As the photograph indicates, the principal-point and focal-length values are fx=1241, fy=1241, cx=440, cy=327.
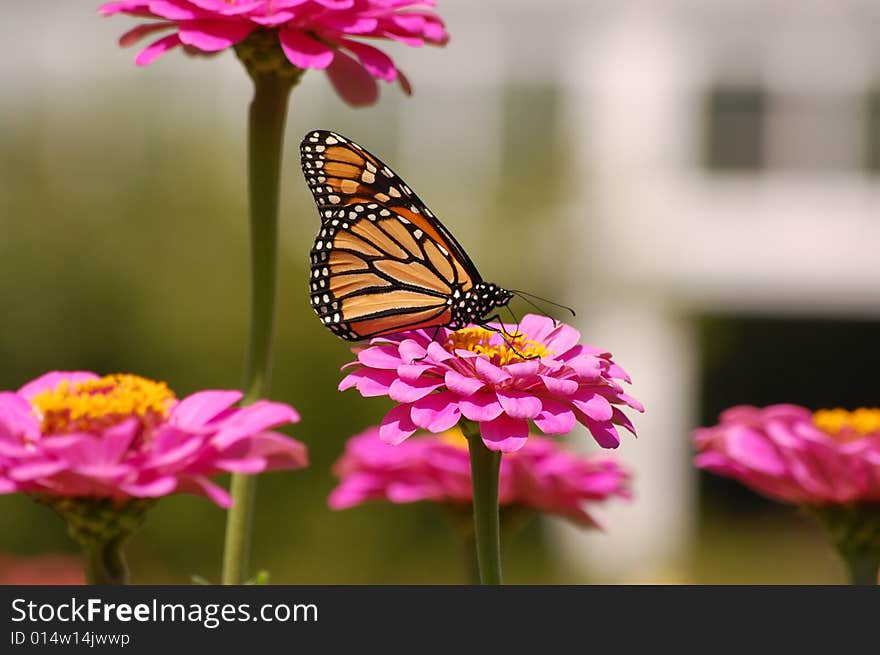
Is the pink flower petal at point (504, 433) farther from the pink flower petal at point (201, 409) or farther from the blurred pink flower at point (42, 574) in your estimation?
the blurred pink flower at point (42, 574)

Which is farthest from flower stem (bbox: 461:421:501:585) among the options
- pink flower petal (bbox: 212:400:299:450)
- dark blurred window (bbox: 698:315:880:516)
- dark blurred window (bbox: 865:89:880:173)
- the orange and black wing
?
dark blurred window (bbox: 698:315:880:516)

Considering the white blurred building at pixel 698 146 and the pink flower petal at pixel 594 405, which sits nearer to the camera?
the pink flower petal at pixel 594 405

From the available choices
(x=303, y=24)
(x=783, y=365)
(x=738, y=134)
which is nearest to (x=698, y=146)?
(x=738, y=134)

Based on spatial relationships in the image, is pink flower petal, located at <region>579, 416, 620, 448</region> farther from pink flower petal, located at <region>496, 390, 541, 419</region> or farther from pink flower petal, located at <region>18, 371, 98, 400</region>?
pink flower petal, located at <region>18, 371, 98, 400</region>

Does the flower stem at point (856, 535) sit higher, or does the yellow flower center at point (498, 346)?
the yellow flower center at point (498, 346)

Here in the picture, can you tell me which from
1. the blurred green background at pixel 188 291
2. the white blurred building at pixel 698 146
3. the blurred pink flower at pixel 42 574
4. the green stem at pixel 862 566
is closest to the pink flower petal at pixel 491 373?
the green stem at pixel 862 566
